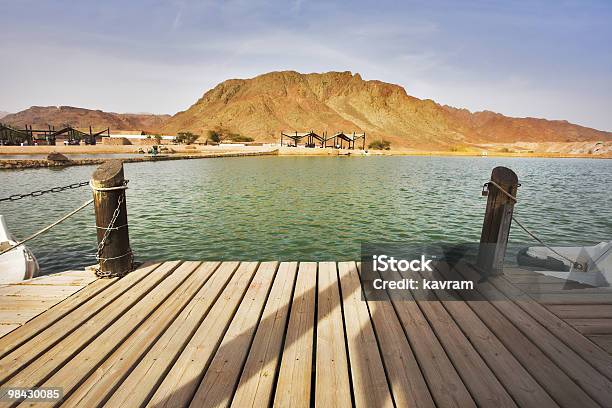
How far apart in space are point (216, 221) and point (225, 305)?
908 centimetres

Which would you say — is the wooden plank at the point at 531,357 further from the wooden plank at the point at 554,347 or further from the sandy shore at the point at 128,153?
the sandy shore at the point at 128,153

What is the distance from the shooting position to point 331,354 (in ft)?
9.36

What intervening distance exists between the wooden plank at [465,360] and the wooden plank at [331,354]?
96 cm

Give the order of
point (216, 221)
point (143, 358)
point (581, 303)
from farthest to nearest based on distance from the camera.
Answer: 1. point (216, 221)
2. point (581, 303)
3. point (143, 358)

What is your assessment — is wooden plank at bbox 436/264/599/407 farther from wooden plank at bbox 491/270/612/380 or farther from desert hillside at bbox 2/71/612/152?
desert hillside at bbox 2/71/612/152

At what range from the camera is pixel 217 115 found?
143125mm

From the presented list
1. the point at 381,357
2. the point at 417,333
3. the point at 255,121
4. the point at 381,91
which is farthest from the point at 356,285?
the point at 381,91

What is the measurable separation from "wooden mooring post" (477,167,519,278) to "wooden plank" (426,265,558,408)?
1.10 metres

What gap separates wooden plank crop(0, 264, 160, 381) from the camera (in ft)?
8.90

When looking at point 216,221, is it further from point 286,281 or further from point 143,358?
point 143,358

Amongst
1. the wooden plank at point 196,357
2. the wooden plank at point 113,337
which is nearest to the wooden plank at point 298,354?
the wooden plank at point 196,357

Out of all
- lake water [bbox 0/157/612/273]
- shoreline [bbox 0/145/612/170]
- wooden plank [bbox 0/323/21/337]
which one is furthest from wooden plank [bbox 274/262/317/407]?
shoreline [bbox 0/145/612/170]

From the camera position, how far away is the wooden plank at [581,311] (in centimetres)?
362

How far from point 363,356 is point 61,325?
3.08 metres
